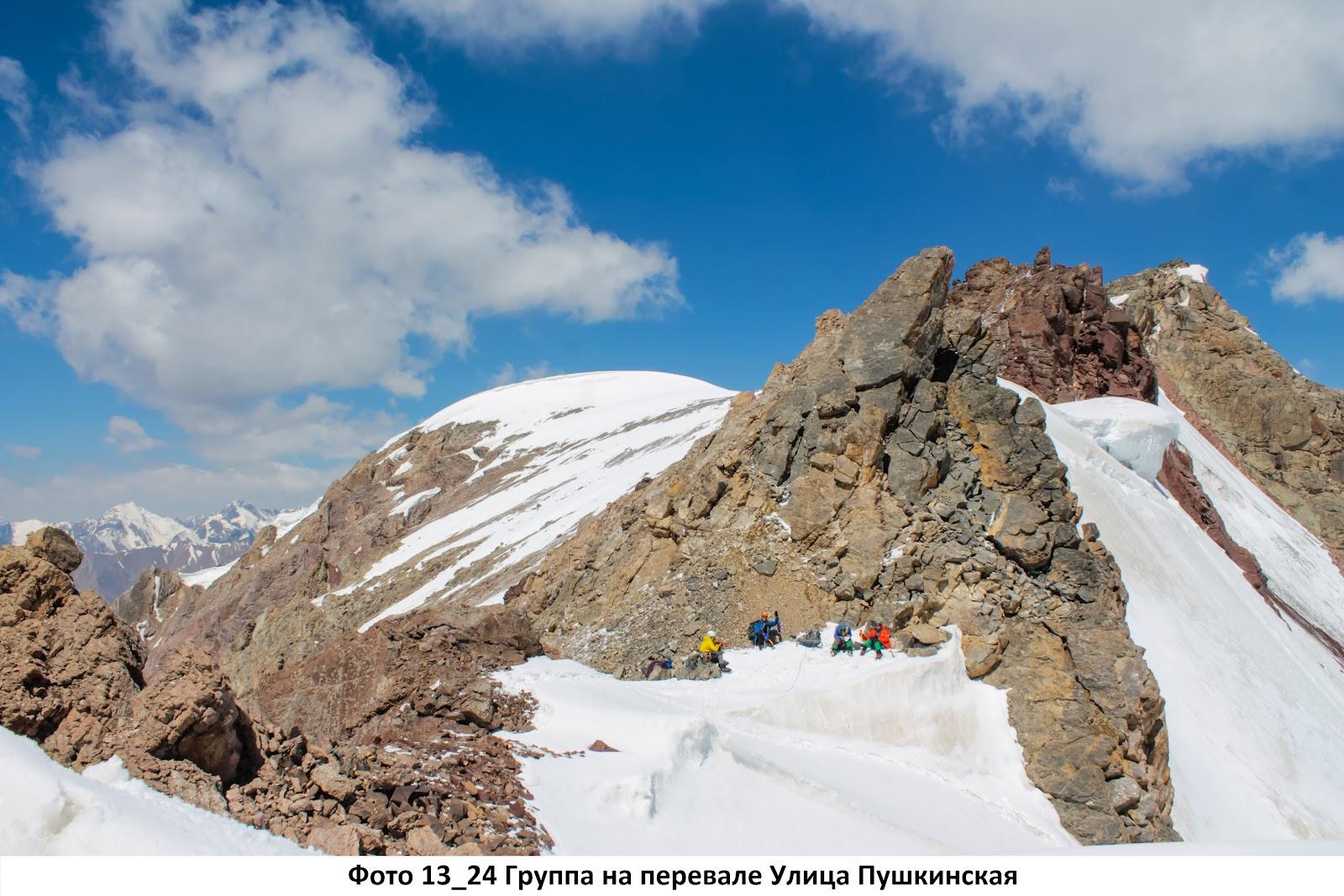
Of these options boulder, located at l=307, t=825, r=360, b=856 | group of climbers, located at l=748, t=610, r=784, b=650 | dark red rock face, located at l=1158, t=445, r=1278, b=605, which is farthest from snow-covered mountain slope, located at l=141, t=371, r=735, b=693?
dark red rock face, located at l=1158, t=445, r=1278, b=605

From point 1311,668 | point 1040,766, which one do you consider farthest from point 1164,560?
point 1040,766

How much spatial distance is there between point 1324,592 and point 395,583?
41.9m

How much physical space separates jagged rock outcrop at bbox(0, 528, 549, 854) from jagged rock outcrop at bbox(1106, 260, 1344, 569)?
44620 mm

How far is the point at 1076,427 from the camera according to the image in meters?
31.6

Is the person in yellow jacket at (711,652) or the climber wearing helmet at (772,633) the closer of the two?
the person in yellow jacket at (711,652)

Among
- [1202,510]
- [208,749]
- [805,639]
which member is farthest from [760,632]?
[1202,510]

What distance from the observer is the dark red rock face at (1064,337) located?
122 ft

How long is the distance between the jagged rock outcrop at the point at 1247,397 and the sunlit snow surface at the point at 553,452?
2738cm

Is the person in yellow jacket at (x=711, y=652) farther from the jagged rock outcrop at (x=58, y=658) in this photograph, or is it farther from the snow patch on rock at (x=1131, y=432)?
the snow patch on rock at (x=1131, y=432)

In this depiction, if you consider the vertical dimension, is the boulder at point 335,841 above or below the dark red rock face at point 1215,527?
below

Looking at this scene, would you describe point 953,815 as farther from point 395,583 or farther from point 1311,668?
point 395,583

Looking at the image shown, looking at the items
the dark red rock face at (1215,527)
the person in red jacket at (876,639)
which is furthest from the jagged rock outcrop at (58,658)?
the dark red rock face at (1215,527)

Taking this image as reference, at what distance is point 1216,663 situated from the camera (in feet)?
72.1

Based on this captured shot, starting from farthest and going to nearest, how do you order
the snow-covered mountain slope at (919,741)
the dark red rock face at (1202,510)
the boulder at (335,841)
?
the dark red rock face at (1202,510), the snow-covered mountain slope at (919,741), the boulder at (335,841)
